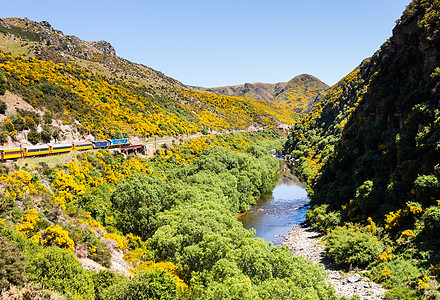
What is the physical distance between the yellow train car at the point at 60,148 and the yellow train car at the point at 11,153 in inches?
196

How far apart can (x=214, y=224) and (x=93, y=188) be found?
745 inches

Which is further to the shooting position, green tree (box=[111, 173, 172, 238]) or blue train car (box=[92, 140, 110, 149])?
blue train car (box=[92, 140, 110, 149])

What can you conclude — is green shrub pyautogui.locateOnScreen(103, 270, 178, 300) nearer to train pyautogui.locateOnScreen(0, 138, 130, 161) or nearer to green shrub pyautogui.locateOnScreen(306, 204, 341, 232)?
train pyautogui.locateOnScreen(0, 138, 130, 161)

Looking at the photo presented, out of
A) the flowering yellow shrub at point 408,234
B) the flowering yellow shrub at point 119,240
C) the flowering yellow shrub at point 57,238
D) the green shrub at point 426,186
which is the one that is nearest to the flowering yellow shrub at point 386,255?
the flowering yellow shrub at point 408,234

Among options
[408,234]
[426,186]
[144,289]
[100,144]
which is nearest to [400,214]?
[408,234]

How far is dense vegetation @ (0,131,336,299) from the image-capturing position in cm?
1955

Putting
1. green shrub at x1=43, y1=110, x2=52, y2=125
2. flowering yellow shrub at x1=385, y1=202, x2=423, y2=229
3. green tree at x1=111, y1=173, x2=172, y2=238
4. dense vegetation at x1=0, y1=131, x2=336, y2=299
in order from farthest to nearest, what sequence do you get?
green shrub at x1=43, y1=110, x2=52, y2=125
green tree at x1=111, y1=173, x2=172, y2=238
flowering yellow shrub at x1=385, y1=202, x2=423, y2=229
dense vegetation at x1=0, y1=131, x2=336, y2=299

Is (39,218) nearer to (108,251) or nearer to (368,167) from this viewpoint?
(108,251)

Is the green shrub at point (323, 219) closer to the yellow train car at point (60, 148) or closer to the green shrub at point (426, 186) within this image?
the green shrub at point (426, 186)

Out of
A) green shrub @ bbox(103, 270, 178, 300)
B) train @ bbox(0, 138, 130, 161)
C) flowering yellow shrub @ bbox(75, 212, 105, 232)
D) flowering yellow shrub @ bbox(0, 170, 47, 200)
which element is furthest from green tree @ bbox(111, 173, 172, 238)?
green shrub @ bbox(103, 270, 178, 300)

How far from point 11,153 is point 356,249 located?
43.3m

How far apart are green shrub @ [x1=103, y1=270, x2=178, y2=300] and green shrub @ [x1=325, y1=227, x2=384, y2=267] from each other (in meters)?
24.5

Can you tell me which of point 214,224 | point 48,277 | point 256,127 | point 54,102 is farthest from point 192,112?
point 48,277

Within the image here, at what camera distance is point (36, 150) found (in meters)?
38.6
